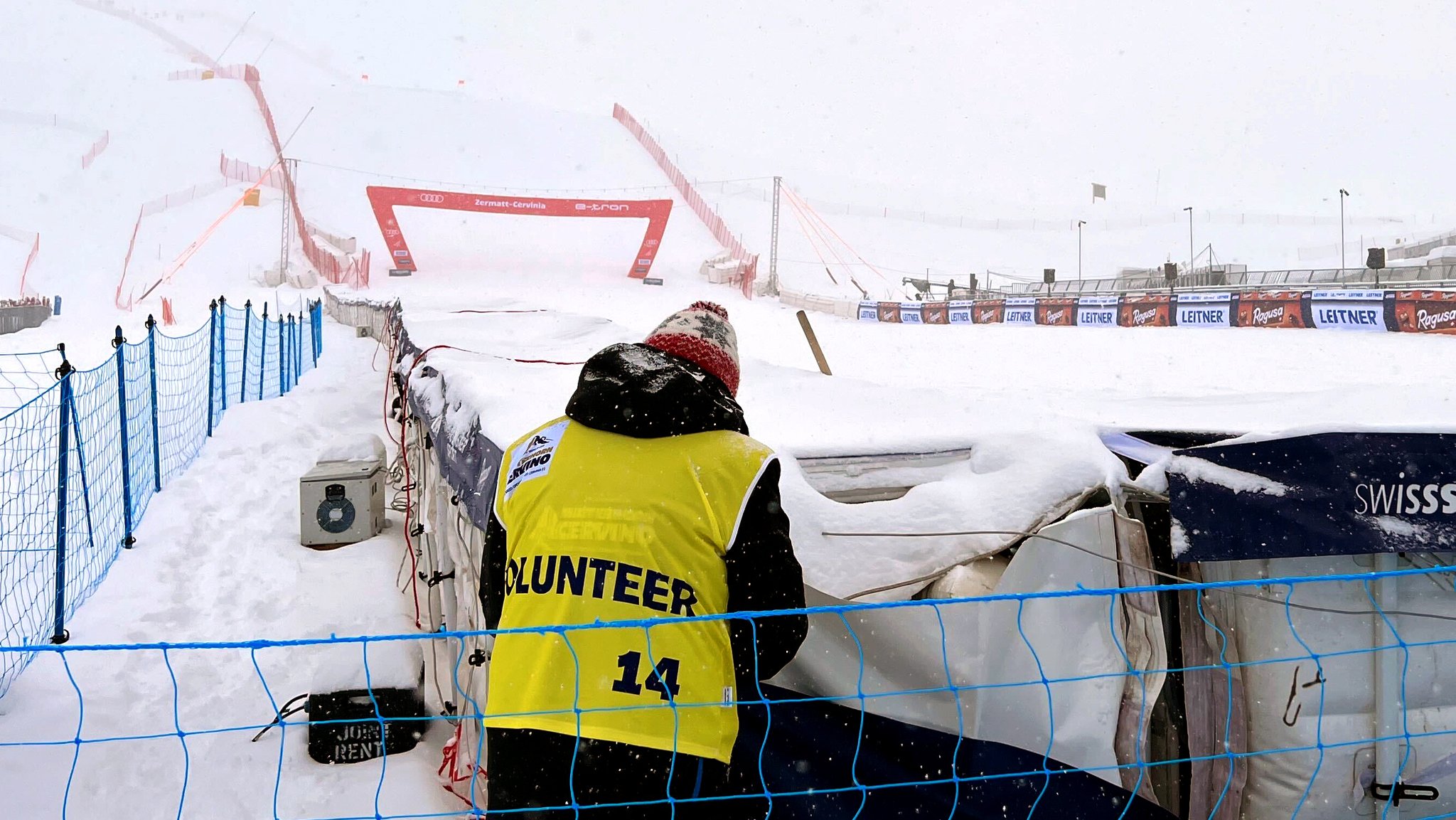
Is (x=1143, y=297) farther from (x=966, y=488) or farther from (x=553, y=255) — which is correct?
(x=553, y=255)

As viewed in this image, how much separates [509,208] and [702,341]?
3426 centimetres

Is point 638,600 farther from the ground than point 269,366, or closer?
closer

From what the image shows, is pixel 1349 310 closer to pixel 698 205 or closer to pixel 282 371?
pixel 282 371

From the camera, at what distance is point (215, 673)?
428 centimetres

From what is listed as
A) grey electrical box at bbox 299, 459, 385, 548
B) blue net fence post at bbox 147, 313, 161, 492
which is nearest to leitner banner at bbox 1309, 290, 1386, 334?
grey electrical box at bbox 299, 459, 385, 548

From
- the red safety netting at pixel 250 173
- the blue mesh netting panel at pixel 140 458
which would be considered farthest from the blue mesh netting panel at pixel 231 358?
the red safety netting at pixel 250 173

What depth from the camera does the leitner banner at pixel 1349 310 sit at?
46.3 ft

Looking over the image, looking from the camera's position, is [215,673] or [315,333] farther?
[315,333]

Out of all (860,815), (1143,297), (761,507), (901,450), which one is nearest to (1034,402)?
(901,450)

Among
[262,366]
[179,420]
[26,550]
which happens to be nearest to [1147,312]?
[262,366]

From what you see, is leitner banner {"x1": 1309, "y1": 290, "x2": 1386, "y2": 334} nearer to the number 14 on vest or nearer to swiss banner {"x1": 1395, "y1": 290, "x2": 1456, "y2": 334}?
swiss banner {"x1": 1395, "y1": 290, "x2": 1456, "y2": 334}

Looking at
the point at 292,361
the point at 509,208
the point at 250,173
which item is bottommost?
the point at 292,361

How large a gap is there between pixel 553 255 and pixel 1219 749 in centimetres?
3467

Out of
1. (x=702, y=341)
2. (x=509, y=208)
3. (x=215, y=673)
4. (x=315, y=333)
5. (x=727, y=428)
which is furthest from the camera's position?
(x=509, y=208)
